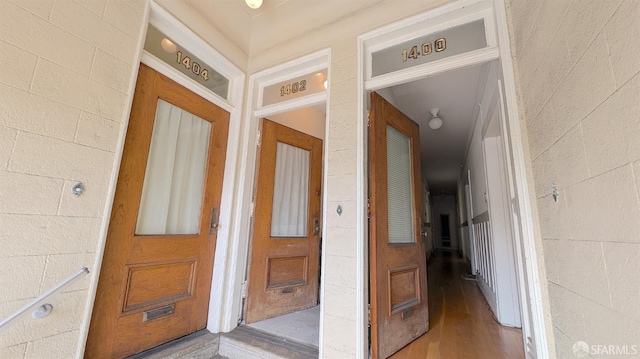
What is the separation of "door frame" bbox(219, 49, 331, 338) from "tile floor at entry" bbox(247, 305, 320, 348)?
0.27m

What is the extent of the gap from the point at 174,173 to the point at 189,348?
4.15ft

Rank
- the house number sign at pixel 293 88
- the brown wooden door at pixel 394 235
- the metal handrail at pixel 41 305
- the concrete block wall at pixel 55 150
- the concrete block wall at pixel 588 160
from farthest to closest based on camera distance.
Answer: the house number sign at pixel 293 88, the brown wooden door at pixel 394 235, the concrete block wall at pixel 55 150, the metal handrail at pixel 41 305, the concrete block wall at pixel 588 160

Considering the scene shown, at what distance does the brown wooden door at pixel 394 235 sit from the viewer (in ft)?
5.97

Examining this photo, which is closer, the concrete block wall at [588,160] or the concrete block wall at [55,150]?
the concrete block wall at [588,160]

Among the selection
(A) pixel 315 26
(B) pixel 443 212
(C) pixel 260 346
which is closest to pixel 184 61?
(A) pixel 315 26

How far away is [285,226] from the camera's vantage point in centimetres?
269

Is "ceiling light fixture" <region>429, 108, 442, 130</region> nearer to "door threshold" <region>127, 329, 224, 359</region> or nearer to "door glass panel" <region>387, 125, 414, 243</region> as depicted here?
"door glass panel" <region>387, 125, 414, 243</region>

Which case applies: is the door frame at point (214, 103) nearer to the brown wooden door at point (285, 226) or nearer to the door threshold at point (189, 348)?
the door threshold at point (189, 348)

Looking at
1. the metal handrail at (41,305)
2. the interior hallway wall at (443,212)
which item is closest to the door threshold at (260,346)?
the metal handrail at (41,305)

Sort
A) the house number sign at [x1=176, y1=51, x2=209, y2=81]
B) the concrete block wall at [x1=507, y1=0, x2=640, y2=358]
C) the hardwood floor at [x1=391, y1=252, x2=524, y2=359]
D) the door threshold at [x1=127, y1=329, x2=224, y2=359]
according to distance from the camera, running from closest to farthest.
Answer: the concrete block wall at [x1=507, y1=0, x2=640, y2=358], the door threshold at [x1=127, y1=329, x2=224, y2=359], the hardwood floor at [x1=391, y1=252, x2=524, y2=359], the house number sign at [x1=176, y1=51, x2=209, y2=81]

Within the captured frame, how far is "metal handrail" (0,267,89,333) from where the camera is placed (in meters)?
1.06

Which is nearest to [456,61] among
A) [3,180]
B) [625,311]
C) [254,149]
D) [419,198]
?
[419,198]

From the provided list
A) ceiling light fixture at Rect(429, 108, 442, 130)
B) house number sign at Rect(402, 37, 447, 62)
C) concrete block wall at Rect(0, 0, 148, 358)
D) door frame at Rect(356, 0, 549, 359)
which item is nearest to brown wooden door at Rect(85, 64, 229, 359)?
concrete block wall at Rect(0, 0, 148, 358)

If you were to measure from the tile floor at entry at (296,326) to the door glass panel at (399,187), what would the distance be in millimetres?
983
